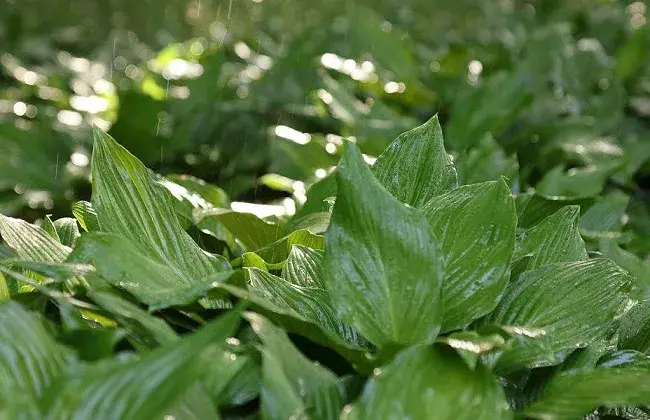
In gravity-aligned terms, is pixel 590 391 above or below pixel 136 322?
below

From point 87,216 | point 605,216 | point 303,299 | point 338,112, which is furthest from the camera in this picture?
point 338,112

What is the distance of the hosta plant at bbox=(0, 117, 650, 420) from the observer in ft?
2.46

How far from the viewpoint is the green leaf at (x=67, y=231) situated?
1166mm

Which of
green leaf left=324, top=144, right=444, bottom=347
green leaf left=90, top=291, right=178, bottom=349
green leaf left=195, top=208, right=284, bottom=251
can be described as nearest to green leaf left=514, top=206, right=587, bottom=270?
green leaf left=324, top=144, right=444, bottom=347

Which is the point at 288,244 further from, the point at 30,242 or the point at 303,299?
the point at 30,242

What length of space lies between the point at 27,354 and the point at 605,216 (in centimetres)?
120

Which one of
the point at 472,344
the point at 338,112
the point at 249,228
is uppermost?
the point at 472,344

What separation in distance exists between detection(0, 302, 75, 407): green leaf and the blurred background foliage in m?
0.71

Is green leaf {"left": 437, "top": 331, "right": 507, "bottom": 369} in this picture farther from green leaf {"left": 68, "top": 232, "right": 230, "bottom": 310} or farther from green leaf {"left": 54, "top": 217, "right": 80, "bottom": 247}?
green leaf {"left": 54, "top": 217, "right": 80, "bottom": 247}

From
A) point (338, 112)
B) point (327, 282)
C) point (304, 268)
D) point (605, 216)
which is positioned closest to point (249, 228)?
point (304, 268)

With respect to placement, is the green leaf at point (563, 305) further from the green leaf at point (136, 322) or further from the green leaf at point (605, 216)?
A: the green leaf at point (605, 216)

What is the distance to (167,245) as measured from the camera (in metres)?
1.04

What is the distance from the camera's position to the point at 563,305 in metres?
1.00

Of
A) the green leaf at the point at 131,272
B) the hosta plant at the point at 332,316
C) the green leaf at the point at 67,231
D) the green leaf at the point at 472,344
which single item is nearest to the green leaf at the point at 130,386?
the hosta plant at the point at 332,316
